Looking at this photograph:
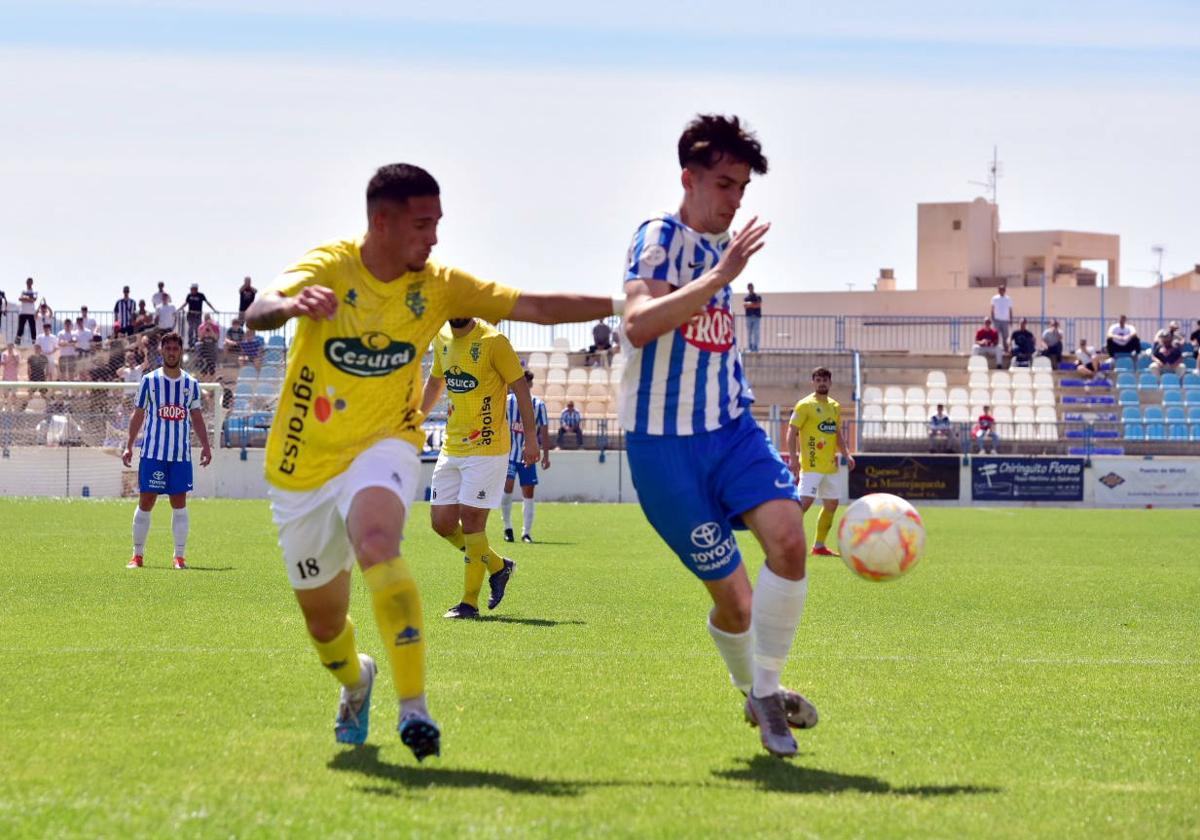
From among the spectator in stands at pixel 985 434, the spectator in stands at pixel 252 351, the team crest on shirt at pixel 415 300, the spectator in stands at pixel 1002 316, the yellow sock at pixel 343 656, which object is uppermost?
the spectator in stands at pixel 1002 316

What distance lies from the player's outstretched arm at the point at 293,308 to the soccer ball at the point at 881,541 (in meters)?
2.74

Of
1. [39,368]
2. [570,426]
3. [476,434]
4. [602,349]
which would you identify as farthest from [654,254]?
[602,349]

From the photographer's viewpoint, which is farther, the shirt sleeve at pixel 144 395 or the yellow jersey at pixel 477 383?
the shirt sleeve at pixel 144 395

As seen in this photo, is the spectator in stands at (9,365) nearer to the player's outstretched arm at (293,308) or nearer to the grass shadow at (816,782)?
the player's outstretched arm at (293,308)

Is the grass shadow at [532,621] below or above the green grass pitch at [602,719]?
below

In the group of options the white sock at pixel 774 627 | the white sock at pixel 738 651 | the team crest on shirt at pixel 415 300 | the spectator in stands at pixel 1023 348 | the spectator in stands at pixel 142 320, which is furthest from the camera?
the spectator in stands at pixel 1023 348

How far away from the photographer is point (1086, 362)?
43.1m

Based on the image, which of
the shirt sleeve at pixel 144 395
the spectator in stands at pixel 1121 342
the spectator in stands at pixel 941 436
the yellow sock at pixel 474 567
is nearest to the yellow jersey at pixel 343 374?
the yellow sock at pixel 474 567

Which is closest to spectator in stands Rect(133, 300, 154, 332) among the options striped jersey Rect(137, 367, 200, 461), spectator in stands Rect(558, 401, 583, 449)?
spectator in stands Rect(558, 401, 583, 449)

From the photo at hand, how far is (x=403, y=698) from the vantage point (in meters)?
5.73

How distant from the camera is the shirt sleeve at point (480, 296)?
6395 millimetres

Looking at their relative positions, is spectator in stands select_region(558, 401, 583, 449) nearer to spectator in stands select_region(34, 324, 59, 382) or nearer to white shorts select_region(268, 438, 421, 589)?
spectator in stands select_region(34, 324, 59, 382)

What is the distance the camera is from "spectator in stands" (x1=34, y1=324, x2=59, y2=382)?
38656 mm

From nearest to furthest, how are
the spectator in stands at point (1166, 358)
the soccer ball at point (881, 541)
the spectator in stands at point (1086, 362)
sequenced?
the soccer ball at point (881, 541) < the spectator in stands at point (1086, 362) < the spectator in stands at point (1166, 358)
